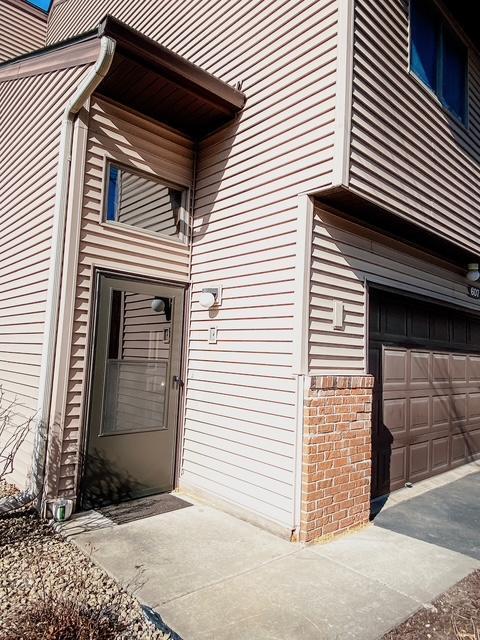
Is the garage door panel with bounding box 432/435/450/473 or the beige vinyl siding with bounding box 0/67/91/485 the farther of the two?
the garage door panel with bounding box 432/435/450/473

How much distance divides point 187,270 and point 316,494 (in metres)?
2.64

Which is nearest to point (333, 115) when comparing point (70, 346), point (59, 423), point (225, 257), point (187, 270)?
point (225, 257)

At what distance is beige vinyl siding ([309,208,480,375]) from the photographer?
379 cm

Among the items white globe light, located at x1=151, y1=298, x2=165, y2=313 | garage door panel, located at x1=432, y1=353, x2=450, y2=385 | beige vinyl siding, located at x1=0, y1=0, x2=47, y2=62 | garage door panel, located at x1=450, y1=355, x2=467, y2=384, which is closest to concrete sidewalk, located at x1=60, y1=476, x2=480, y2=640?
white globe light, located at x1=151, y1=298, x2=165, y2=313

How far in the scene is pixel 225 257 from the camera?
448cm

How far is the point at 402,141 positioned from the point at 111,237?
2.94 metres

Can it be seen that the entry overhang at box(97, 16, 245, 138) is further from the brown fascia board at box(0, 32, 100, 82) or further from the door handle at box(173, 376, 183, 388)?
the door handle at box(173, 376, 183, 388)

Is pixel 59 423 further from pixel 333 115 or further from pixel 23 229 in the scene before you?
pixel 333 115

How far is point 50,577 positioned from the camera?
9.18ft

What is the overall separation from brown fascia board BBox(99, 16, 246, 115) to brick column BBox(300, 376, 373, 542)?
2836 millimetres

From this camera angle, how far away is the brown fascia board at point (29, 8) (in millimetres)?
7682

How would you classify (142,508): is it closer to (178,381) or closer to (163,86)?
(178,381)

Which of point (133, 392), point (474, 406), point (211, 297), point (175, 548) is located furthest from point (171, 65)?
point (474, 406)

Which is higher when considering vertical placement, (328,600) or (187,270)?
(187,270)
